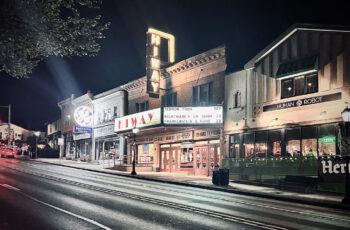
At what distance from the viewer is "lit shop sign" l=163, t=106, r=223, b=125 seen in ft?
91.9

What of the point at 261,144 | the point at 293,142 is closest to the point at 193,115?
the point at 261,144

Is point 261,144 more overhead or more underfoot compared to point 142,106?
more underfoot

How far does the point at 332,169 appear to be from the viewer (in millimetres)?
17422

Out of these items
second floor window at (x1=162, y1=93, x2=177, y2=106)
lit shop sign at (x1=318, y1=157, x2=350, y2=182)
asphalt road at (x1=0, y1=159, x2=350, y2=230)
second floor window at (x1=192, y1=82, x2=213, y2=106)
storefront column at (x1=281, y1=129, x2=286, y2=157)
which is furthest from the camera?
second floor window at (x1=162, y1=93, x2=177, y2=106)

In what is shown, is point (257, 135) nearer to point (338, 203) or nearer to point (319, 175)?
point (319, 175)

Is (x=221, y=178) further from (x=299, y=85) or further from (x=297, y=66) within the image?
(x=297, y=66)

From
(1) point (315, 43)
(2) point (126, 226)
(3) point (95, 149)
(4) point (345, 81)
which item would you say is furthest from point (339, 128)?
(3) point (95, 149)

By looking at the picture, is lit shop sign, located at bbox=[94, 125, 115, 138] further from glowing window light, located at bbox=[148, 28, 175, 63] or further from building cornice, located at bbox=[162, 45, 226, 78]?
glowing window light, located at bbox=[148, 28, 175, 63]

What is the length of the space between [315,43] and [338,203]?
1089cm

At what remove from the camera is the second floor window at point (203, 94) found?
98.6ft

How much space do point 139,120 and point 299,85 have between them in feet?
53.2

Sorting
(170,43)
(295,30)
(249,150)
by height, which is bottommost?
(249,150)

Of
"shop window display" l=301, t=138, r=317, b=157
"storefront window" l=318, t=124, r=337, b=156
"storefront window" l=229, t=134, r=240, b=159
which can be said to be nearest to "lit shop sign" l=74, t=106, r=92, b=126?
"storefront window" l=229, t=134, r=240, b=159

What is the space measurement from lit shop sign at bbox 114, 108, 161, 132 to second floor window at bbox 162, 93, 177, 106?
10.0ft
